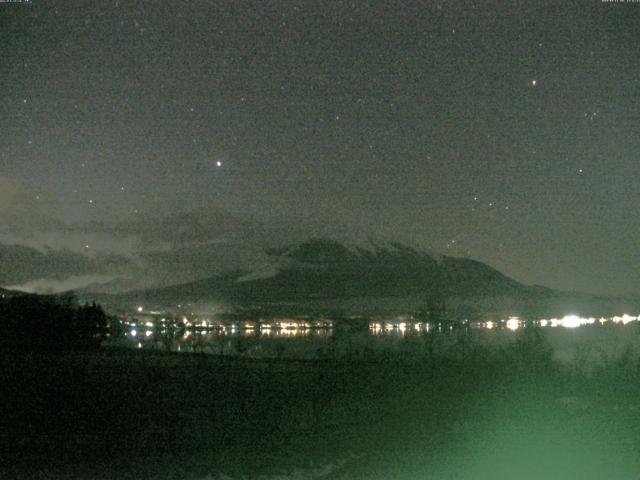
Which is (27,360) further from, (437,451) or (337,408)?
(437,451)

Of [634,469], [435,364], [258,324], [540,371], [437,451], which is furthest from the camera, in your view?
[258,324]

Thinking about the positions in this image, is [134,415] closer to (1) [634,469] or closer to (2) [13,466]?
(2) [13,466]

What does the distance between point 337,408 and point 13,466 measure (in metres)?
8.87

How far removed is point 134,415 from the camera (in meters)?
18.2

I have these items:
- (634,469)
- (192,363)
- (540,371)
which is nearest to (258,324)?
(192,363)

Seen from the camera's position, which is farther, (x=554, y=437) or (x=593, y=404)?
(x=593, y=404)

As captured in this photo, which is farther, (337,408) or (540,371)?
(540,371)

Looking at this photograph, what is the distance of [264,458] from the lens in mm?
14961

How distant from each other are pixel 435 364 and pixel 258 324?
102 meters

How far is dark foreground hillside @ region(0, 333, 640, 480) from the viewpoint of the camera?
561 inches

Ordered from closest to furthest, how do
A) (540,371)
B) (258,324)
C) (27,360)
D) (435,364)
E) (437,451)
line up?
(437,451) < (540,371) < (435,364) < (27,360) < (258,324)

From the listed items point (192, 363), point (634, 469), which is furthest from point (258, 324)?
point (634, 469)

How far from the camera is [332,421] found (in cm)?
1886

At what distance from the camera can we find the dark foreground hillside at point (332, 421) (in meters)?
14.3
